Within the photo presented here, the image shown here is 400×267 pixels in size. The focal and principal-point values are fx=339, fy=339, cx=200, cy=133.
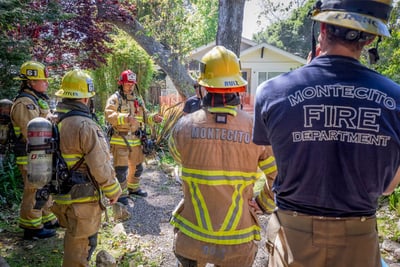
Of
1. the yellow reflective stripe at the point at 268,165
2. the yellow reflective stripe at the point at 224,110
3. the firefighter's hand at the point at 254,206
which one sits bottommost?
the firefighter's hand at the point at 254,206

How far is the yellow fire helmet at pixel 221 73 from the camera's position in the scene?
223 cm

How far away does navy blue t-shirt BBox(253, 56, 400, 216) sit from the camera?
1394mm

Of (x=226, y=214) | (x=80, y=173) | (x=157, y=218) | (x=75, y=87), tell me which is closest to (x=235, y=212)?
(x=226, y=214)

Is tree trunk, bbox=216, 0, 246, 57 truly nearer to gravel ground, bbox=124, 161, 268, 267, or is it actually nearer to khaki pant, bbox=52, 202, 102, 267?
gravel ground, bbox=124, 161, 268, 267

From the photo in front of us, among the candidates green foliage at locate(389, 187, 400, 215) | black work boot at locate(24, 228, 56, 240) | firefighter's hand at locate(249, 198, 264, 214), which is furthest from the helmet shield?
green foliage at locate(389, 187, 400, 215)

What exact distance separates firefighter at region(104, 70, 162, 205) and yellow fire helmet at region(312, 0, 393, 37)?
407 centimetres

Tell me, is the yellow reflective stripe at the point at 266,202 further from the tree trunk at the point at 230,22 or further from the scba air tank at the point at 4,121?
the tree trunk at the point at 230,22

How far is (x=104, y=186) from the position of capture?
9.64 ft

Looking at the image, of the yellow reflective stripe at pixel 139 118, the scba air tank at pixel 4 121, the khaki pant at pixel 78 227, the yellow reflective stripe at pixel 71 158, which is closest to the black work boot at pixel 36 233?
the scba air tank at pixel 4 121

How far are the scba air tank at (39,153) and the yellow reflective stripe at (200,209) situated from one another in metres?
1.35

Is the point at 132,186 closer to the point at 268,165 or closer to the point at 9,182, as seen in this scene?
the point at 9,182

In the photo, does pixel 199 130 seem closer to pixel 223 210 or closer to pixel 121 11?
pixel 223 210

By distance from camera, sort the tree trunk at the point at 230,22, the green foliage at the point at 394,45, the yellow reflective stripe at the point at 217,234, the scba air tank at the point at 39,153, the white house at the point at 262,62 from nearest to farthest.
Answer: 1. the yellow reflective stripe at the point at 217,234
2. the scba air tank at the point at 39,153
3. the green foliage at the point at 394,45
4. the tree trunk at the point at 230,22
5. the white house at the point at 262,62

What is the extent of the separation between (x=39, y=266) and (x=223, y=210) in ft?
8.60
